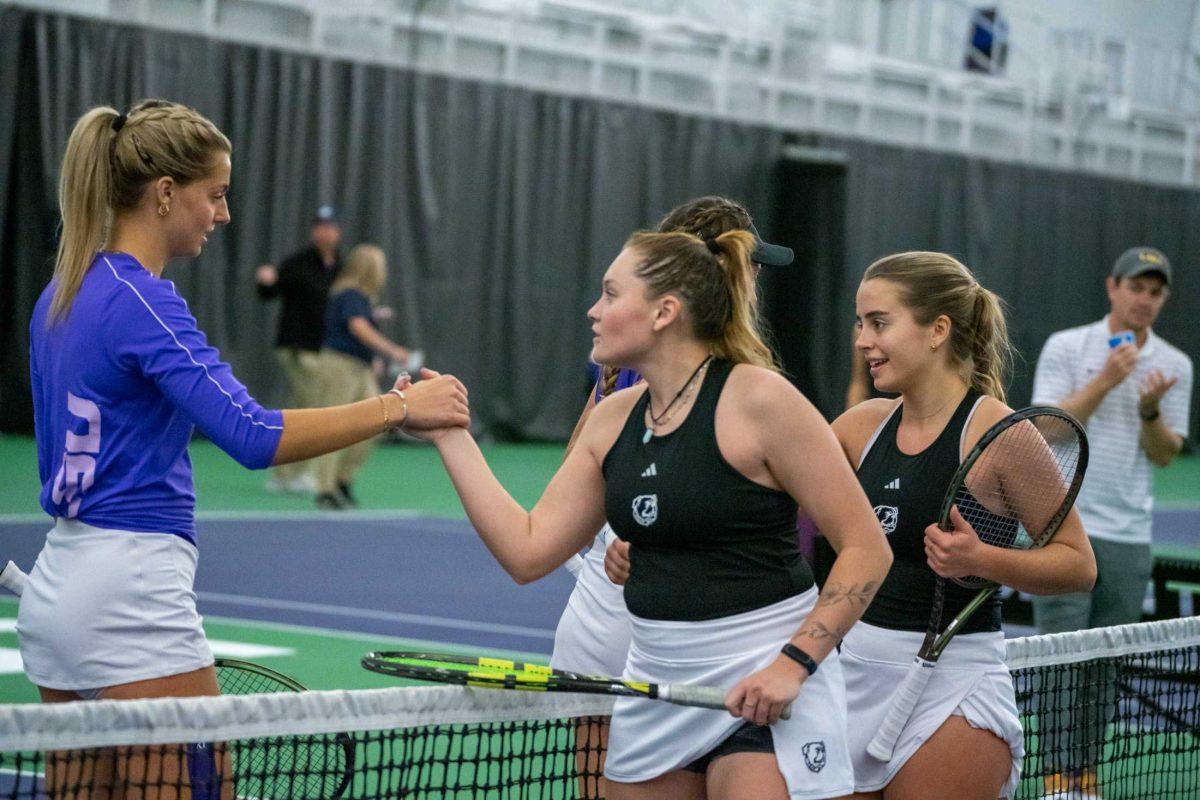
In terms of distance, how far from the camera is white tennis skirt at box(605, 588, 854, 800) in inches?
103

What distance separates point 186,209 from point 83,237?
172 mm

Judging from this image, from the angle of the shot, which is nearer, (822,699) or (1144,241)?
(822,699)

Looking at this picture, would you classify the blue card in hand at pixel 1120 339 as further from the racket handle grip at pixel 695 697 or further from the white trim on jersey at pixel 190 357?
the white trim on jersey at pixel 190 357

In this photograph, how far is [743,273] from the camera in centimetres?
285

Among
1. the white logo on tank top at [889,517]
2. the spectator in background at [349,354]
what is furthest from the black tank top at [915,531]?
the spectator in background at [349,354]

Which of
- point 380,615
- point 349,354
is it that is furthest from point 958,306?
point 349,354

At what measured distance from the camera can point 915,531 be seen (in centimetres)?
314

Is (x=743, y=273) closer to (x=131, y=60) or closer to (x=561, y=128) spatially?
(x=131, y=60)

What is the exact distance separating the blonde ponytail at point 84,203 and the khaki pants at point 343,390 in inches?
352

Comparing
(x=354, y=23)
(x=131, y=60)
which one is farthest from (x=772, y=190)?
(x=131, y=60)

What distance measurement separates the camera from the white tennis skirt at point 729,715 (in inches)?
103

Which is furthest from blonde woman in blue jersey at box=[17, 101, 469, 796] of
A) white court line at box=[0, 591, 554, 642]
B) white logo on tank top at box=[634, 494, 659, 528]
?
white court line at box=[0, 591, 554, 642]

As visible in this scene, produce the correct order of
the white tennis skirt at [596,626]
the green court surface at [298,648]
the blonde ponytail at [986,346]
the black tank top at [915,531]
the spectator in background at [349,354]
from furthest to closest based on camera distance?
1. the spectator in background at [349,354]
2. the green court surface at [298,648]
3. the white tennis skirt at [596,626]
4. the blonde ponytail at [986,346]
5. the black tank top at [915,531]

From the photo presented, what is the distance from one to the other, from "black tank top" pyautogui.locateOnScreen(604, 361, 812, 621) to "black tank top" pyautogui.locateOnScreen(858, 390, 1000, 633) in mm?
471
